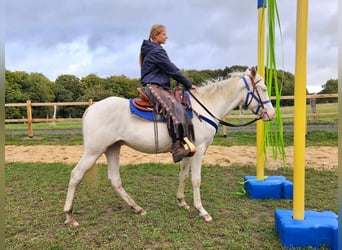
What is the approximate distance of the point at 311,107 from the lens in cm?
1192

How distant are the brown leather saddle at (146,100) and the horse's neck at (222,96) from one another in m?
0.30

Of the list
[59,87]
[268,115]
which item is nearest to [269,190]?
[268,115]

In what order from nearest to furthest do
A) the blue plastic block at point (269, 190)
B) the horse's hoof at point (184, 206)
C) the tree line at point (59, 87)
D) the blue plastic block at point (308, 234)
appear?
the blue plastic block at point (308, 234)
the horse's hoof at point (184, 206)
the blue plastic block at point (269, 190)
the tree line at point (59, 87)

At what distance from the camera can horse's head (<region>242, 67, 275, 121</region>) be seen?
12.8 feet

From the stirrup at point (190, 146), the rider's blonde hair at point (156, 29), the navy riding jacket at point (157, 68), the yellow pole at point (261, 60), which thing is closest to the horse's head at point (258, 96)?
the yellow pole at point (261, 60)

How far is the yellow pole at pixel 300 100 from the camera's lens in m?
2.97

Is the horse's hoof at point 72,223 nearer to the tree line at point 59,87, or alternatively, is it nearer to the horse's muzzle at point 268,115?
the horse's muzzle at point 268,115

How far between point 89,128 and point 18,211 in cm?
177

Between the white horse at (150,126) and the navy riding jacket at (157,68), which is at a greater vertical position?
the navy riding jacket at (157,68)

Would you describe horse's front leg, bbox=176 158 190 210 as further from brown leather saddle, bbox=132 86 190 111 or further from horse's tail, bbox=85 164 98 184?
horse's tail, bbox=85 164 98 184

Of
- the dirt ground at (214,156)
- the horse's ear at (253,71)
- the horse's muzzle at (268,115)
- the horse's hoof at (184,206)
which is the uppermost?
the horse's ear at (253,71)

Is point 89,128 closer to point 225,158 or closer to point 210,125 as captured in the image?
point 210,125

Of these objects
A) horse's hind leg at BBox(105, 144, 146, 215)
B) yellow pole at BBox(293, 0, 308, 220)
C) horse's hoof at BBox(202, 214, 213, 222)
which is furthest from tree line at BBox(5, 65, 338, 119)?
yellow pole at BBox(293, 0, 308, 220)

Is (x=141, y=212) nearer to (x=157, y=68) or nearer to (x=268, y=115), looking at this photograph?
(x=157, y=68)
